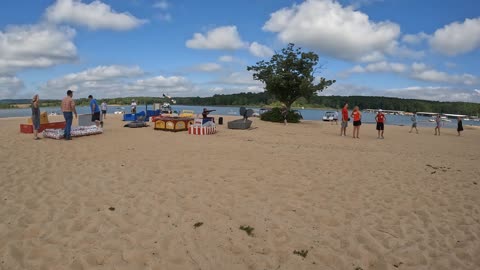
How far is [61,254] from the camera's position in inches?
141

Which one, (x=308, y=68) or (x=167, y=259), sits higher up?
(x=308, y=68)

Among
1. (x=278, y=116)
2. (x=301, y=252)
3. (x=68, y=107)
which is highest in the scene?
(x=68, y=107)

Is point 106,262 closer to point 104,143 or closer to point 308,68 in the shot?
point 104,143

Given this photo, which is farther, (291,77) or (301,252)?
(291,77)

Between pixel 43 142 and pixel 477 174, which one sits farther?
pixel 43 142

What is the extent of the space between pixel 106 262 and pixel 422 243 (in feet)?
13.4

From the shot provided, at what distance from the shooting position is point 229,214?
5008mm

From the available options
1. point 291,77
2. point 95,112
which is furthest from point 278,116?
point 95,112

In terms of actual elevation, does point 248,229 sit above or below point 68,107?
below

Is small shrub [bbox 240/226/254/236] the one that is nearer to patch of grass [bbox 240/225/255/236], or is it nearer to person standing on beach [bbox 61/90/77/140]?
patch of grass [bbox 240/225/255/236]

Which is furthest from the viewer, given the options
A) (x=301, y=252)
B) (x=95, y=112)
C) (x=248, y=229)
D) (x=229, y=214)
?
(x=95, y=112)

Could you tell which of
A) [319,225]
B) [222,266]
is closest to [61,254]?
[222,266]

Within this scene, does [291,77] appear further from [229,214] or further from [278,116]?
[229,214]

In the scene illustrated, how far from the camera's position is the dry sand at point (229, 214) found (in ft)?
12.2
